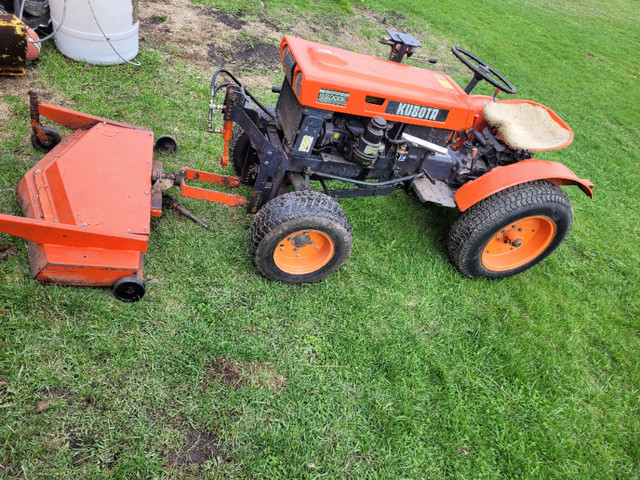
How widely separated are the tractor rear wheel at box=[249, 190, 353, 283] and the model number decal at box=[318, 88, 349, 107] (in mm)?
608

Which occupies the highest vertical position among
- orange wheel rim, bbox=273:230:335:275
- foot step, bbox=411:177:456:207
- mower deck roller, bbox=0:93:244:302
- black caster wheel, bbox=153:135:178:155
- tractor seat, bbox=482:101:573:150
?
tractor seat, bbox=482:101:573:150

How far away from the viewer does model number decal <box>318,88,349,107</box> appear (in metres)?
3.00

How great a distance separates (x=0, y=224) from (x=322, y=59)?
218 cm

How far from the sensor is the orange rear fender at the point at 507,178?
11.4 ft

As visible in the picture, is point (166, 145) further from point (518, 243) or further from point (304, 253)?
point (518, 243)

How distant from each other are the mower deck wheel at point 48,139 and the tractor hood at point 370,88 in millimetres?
1901

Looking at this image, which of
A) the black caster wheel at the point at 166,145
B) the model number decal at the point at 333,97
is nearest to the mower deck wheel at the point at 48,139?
the black caster wheel at the point at 166,145

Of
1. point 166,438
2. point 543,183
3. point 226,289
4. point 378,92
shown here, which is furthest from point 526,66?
point 166,438

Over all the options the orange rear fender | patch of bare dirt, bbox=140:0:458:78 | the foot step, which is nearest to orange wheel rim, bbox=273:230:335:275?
the foot step

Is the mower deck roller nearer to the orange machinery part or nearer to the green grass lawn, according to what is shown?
the orange machinery part

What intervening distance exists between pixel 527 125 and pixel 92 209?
345 cm

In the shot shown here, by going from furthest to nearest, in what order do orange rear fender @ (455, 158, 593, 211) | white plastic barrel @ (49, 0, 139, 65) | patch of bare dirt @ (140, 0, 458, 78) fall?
patch of bare dirt @ (140, 0, 458, 78) < white plastic barrel @ (49, 0, 139, 65) < orange rear fender @ (455, 158, 593, 211)

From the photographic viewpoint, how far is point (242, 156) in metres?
4.04

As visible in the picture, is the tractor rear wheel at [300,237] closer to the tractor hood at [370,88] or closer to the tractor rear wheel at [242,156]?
the tractor hood at [370,88]
